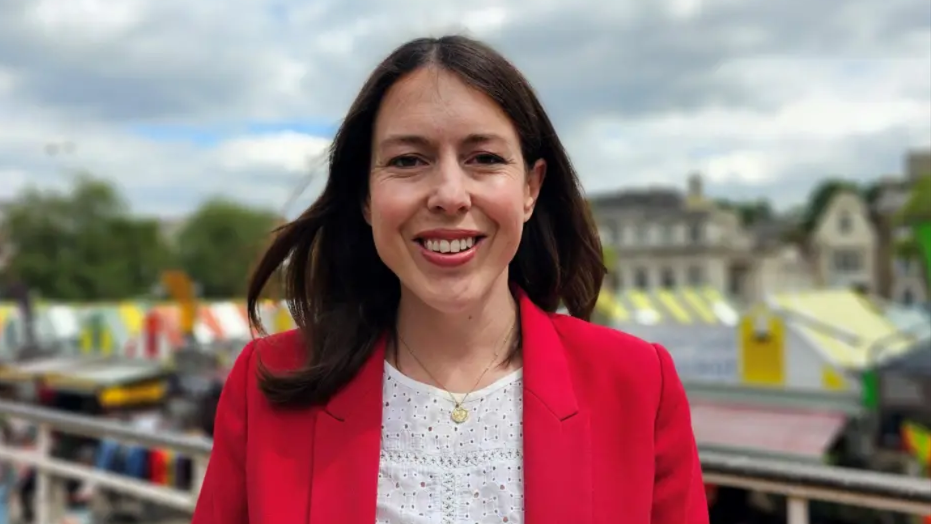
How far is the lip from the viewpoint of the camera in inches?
53.4

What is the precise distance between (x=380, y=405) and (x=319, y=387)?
0.39 ft

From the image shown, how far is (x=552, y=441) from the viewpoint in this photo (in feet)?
4.53

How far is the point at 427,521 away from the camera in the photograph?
4.44 feet

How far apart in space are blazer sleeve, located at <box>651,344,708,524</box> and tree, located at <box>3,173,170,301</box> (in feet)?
162

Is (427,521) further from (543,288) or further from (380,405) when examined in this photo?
(543,288)

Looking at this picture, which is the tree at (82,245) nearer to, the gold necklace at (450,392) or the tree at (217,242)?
the tree at (217,242)

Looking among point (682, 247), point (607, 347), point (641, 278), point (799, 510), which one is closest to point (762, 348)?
point (799, 510)

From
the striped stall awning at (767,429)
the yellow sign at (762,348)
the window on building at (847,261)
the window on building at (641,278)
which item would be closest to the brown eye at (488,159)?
the striped stall awning at (767,429)

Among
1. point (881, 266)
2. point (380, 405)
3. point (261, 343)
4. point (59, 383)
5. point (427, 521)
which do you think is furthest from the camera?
point (881, 266)

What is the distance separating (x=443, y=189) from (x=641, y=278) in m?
49.7

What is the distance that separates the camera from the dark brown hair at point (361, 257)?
4.79 feet

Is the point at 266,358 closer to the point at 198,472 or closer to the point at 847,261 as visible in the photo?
the point at 198,472

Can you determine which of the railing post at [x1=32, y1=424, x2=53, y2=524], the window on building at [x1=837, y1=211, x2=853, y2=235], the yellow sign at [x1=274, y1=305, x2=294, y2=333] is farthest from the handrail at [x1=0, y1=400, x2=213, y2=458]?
the window on building at [x1=837, y1=211, x2=853, y2=235]

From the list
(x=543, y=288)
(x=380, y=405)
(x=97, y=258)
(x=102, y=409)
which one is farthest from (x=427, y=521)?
(x=97, y=258)
